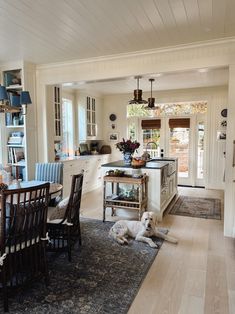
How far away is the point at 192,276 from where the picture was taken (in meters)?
2.47

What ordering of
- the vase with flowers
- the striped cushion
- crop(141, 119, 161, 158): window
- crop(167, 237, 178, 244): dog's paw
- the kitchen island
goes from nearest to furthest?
crop(167, 237, 178, 244): dog's paw
the striped cushion
the kitchen island
the vase with flowers
crop(141, 119, 161, 158): window

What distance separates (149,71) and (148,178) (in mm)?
1708

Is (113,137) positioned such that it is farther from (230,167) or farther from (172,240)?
(172,240)

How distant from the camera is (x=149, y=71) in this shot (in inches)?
146

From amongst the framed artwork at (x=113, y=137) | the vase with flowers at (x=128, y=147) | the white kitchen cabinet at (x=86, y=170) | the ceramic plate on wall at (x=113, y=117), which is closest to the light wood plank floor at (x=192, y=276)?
the vase with flowers at (x=128, y=147)

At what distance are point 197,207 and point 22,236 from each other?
3646 mm

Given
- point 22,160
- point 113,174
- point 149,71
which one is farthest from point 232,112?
point 22,160

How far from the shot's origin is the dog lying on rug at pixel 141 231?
3239 mm

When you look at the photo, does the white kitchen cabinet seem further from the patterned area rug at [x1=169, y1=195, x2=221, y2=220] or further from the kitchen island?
the patterned area rug at [x1=169, y1=195, x2=221, y2=220]

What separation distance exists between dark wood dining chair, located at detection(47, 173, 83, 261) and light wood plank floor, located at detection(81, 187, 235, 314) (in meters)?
→ 0.98

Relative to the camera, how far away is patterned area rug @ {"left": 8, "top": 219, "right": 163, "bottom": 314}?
6.62 ft

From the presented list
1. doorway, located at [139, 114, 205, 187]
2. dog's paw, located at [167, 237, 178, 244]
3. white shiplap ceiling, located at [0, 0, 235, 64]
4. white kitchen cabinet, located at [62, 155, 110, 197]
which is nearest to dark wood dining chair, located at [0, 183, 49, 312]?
dog's paw, located at [167, 237, 178, 244]

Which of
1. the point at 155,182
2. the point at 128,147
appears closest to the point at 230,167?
the point at 155,182

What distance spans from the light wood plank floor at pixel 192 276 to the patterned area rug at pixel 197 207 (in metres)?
0.52
